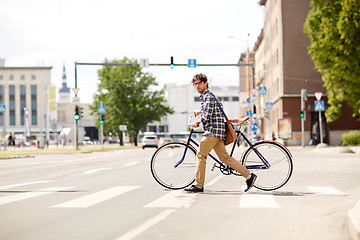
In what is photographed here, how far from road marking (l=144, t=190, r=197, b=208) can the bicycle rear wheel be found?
4.05 feet

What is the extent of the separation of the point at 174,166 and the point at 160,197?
38.4 inches

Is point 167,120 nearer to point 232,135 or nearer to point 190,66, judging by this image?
point 190,66

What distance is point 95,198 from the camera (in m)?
8.72

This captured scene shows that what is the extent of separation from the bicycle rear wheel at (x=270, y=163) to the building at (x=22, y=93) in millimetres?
114461

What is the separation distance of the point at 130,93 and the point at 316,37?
140 ft

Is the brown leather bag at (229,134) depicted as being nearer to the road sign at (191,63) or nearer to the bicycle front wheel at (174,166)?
the bicycle front wheel at (174,166)

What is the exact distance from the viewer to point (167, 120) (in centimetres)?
13175

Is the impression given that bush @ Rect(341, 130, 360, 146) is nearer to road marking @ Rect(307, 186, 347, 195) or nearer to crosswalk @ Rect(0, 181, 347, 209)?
crosswalk @ Rect(0, 181, 347, 209)

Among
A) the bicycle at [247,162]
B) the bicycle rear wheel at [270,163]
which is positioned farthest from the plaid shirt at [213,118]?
the bicycle rear wheel at [270,163]

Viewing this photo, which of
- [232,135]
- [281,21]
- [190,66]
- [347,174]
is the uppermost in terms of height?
[281,21]

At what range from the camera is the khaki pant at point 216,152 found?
8891 millimetres

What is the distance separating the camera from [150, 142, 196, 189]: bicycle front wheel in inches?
372

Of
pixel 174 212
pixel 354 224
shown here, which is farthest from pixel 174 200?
pixel 354 224

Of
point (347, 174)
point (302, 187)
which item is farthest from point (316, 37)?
point (302, 187)
